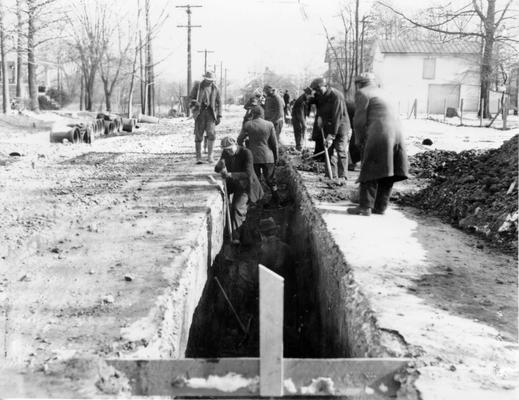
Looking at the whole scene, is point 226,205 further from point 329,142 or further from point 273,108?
point 273,108

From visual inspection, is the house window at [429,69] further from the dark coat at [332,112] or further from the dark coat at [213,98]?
the dark coat at [332,112]

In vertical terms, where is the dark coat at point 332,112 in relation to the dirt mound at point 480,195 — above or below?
above

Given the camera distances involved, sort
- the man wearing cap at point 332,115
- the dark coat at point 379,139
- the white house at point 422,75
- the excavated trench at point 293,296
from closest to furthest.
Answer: the excavated trench at point 293,296 → the dark coat at point 379,139 → the man wearing cap at point 332,115 → the white house at point 422,75

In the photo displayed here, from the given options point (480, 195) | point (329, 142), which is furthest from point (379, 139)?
point (329, 142)

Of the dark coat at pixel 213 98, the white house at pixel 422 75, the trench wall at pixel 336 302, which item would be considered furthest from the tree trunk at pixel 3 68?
the white house at pixel 422 75

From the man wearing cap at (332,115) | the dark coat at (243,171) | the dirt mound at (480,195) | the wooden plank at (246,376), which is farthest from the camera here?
the man wearing cap at (332,115)

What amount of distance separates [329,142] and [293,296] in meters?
2.82

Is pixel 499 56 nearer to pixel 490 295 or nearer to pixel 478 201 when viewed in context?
pixel 478 201

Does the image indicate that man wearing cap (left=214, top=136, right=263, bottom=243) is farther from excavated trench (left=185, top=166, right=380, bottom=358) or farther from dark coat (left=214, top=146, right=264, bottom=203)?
excavated trench (left=185, top=166, right=380, bottom=358)

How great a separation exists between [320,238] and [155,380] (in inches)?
179

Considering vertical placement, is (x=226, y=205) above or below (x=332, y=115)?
below

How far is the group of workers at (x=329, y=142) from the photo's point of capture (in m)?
6.60

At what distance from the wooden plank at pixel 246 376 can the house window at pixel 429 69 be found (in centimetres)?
4622

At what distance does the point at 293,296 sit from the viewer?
8094 millimetres
